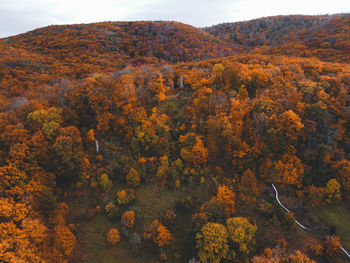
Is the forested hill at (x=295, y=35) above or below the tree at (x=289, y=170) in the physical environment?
above

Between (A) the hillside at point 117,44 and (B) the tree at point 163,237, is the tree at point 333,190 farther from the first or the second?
(A) the hillside at point 117,44

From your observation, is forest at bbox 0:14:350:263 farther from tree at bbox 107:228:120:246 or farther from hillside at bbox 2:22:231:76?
hillside at bbox 2:22:231:76

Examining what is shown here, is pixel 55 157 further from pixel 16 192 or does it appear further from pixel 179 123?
pixel 179 123

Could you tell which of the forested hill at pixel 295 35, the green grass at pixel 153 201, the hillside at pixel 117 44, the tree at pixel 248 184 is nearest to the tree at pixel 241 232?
the tree at pixel 248 184

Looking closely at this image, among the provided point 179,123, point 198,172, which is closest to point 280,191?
point 198,172

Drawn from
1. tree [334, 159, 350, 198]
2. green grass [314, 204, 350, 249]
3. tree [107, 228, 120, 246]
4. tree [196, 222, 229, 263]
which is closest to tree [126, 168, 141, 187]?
tree [107, 228, 120, 246]

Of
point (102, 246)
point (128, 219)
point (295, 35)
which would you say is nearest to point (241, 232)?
point (128, 219)

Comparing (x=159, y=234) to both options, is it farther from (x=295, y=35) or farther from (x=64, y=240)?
(x=295, y=35)
